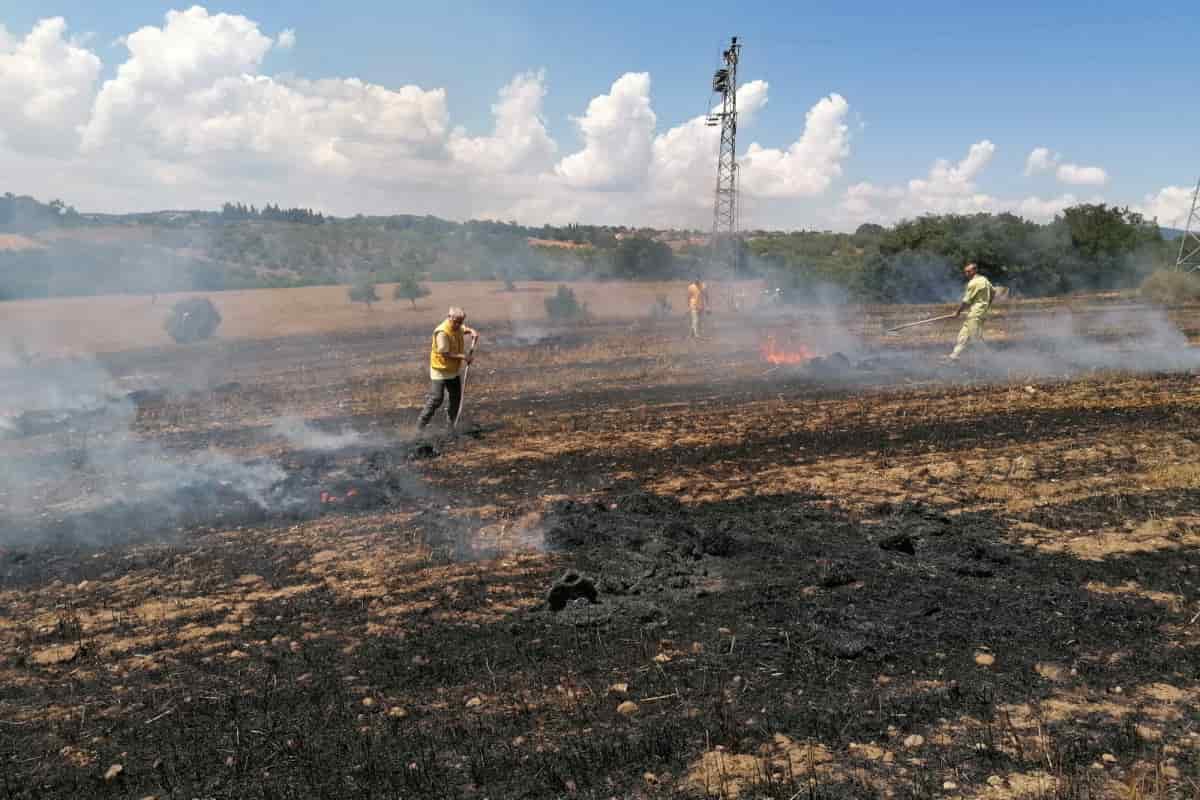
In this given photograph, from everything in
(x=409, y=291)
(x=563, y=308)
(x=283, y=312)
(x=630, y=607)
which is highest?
(x=409, y=291)

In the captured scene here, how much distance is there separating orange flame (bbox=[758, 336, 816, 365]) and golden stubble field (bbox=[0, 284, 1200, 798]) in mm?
5123

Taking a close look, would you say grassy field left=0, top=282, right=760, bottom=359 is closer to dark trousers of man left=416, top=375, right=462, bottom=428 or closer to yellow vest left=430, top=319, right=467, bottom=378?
dark trousers of man left=416, top=375, right=462, bottom=428

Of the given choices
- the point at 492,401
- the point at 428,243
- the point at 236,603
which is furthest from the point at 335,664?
the point at 428,243

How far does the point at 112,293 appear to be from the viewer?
33.2 meters

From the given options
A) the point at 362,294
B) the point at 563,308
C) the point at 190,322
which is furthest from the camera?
the point at 362,294

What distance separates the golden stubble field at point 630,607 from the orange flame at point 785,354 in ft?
16.8

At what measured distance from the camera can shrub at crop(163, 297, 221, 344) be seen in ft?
87.8

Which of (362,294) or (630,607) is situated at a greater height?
(362,294)

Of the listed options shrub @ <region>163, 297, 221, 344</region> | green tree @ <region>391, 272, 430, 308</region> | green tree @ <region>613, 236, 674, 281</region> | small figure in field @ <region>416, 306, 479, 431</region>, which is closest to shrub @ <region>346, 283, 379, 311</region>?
green tree @ <region>391, 272, 430, 308</region>

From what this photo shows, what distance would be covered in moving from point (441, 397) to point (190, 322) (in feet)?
70.0

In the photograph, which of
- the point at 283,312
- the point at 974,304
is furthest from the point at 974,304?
the point at 283,312

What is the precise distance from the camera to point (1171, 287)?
30.2m

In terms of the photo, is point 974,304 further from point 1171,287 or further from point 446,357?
point 1171,287

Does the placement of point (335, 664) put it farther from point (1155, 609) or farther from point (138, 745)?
point (1155, 609)
